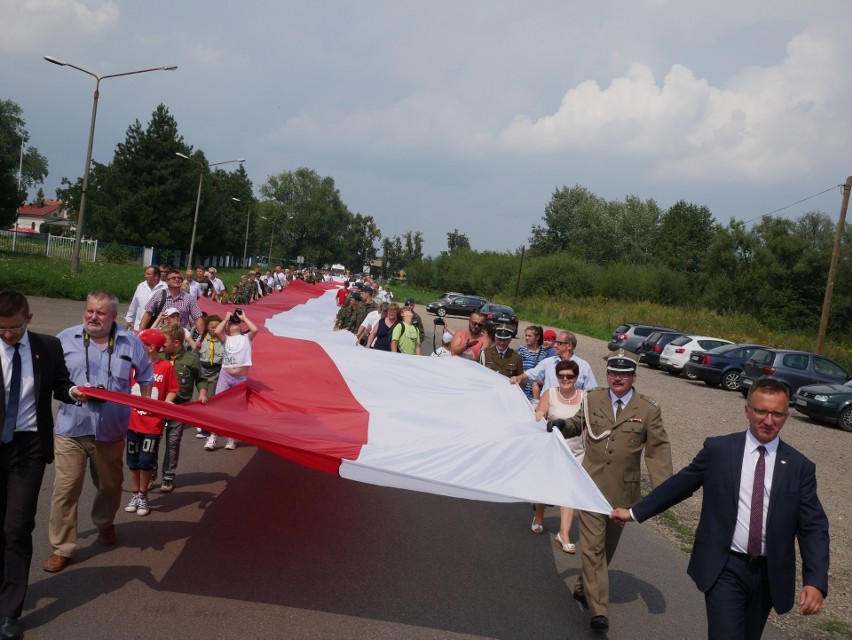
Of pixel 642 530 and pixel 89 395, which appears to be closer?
pixel 89 395

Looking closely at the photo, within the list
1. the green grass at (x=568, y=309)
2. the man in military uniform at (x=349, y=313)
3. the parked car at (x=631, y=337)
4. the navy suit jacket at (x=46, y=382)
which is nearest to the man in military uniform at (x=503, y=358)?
the navy suit jacket at (x=46, y=382)

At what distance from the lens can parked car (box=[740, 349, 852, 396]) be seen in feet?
70.7

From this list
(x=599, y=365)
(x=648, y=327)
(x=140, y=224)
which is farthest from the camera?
(x=140, y=224)

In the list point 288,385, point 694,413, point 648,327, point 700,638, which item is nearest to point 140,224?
point 648,327

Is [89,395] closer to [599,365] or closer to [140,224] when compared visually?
[599,365]

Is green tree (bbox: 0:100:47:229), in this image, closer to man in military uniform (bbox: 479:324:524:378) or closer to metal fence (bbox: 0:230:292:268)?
metal fence (bbox: 0:230:292:268)

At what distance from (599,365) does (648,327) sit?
18.5 ft

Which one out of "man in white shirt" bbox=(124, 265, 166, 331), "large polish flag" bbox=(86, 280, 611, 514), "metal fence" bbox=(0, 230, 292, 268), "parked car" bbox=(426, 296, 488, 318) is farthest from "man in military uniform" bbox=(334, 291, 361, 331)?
"parked car" bbox=(426, 296, 488, 318)

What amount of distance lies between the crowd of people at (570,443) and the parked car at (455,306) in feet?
141

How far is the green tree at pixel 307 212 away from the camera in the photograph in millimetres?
120312

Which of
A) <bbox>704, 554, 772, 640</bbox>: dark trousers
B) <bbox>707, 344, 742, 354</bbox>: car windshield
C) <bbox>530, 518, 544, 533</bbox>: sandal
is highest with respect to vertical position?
<bbox>707, 344, 742, 354</bbox>: car windshield

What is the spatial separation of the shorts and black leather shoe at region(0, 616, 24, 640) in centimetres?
237

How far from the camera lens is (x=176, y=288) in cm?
1110

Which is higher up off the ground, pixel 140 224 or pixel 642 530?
pixel 140 224
